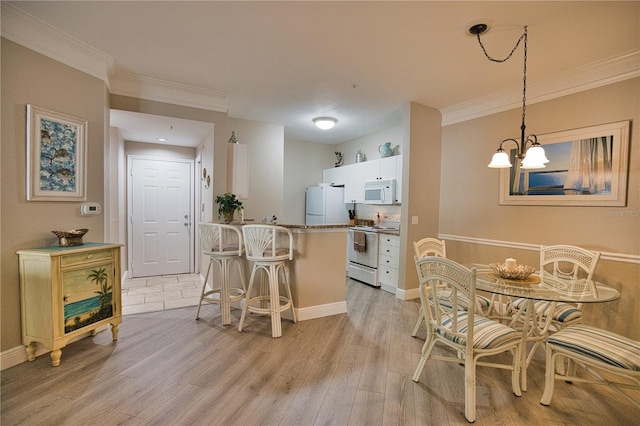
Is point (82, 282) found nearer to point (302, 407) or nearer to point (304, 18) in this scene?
point (302, 407)

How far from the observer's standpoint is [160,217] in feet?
16.4

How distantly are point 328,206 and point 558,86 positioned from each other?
3.81 meters

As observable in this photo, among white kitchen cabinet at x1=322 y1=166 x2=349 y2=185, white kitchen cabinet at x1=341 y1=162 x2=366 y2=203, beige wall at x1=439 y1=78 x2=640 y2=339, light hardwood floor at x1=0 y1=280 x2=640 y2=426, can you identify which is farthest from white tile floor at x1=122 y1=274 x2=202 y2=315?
beige wall at x1=439 y1=78 x2=640 y2=339

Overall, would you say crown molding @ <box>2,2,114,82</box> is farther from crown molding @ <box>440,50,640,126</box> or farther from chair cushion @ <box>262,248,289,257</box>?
crown molding @ <box>440,50,640,126</box>

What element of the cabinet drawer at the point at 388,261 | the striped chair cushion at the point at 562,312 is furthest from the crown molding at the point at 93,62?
the striped chair cushion at the point at 562,312

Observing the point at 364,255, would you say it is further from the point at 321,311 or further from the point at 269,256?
the point at 269,256

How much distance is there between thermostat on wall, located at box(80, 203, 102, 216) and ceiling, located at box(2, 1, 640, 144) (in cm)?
126

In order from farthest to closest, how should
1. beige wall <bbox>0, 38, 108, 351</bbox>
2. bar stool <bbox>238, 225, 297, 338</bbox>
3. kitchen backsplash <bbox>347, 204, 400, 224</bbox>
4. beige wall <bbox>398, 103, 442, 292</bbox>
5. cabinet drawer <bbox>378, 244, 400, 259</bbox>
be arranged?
kitchen backsplash <bbox>347, 204, 400, 224</bbox> → cabinet drawer <bbox>378, 244, 400, 259</bbox> → beige wall <bbox>398, 103, 442, 292</bbox> → bar stool <bbox>238, 225, 297, 338</bbox> → beige wall <bbox>0, 38, 108, 351</bbox>

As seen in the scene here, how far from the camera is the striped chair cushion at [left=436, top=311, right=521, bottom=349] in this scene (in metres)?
1.84

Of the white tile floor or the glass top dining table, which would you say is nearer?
the glass top dining table

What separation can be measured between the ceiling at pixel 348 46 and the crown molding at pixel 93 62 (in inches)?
1.0

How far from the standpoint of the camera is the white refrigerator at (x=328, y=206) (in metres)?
5.78

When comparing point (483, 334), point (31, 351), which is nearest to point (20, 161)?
point (31, 351)

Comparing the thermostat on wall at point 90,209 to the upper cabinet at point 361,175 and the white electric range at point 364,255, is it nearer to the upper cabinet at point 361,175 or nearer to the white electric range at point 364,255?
the white electric range at point 364,255
